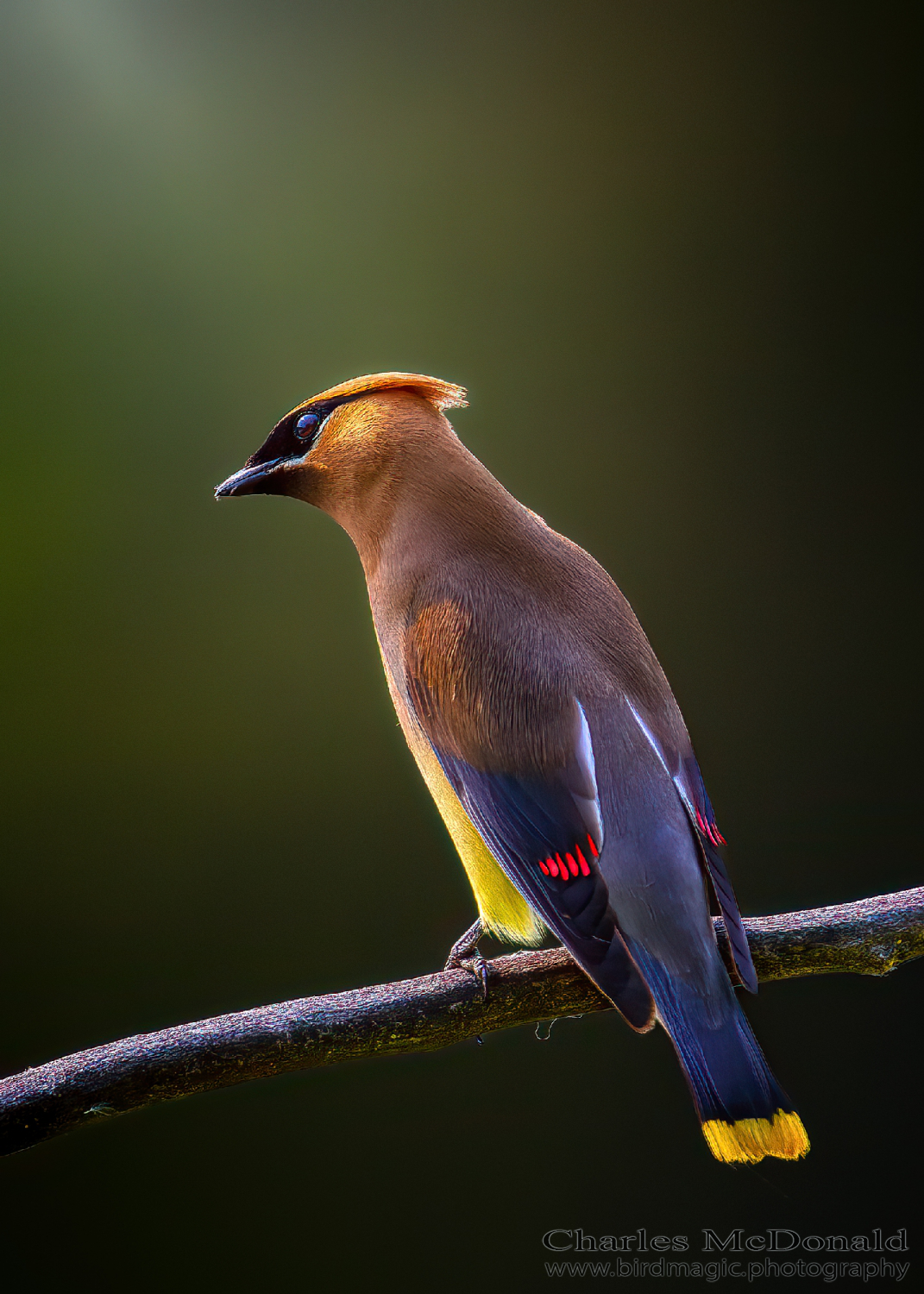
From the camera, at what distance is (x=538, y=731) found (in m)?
1.62

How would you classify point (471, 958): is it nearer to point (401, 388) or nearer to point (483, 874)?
point (483, 874)

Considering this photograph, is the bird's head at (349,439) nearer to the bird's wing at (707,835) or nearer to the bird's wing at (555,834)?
the bird's wing at (555,834)

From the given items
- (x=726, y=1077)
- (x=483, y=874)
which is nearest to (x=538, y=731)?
(x=483, y=874)

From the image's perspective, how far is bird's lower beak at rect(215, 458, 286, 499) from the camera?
1.89 meters

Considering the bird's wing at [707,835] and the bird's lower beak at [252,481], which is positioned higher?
the bird's lower beak at [252,481]

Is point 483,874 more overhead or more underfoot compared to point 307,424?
more underfoot

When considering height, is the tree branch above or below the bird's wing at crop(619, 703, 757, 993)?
below

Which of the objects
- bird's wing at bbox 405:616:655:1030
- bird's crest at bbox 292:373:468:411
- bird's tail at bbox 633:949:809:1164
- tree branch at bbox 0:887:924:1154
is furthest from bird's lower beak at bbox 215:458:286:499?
bird's tail at bbox 633:949:809:1164

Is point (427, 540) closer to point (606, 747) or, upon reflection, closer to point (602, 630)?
point (602, 630)

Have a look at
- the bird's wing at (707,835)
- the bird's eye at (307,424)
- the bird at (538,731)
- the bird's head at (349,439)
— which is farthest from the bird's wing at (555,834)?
the bird's eye at (307,424)

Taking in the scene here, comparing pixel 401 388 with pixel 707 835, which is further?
pixel 401 388

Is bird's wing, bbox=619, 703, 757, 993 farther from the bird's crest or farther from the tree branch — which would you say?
the bird's crest

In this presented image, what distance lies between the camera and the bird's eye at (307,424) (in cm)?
188

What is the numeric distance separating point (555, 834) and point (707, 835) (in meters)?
0.24
